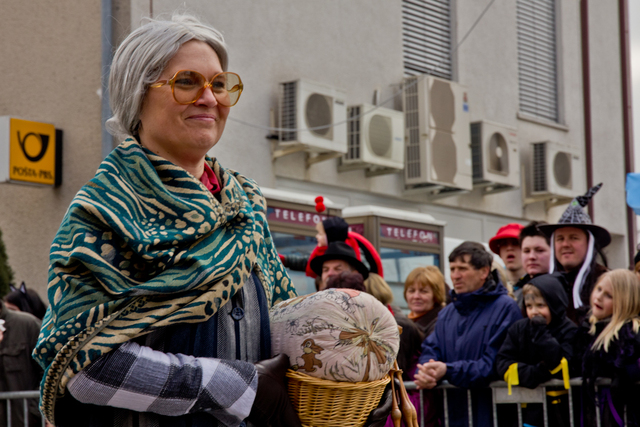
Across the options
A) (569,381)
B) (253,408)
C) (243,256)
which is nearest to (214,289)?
(243,256)

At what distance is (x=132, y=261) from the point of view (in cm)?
175

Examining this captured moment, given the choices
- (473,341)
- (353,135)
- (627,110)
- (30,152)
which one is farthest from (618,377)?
(627,110)

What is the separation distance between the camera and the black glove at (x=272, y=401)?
1.75 metres

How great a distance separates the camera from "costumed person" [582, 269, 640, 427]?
444 centimetres

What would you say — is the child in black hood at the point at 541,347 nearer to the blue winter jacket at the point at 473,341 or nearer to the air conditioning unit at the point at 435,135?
the blue winter jacket at the point at 473,341

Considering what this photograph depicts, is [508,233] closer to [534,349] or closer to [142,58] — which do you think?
[534,349]

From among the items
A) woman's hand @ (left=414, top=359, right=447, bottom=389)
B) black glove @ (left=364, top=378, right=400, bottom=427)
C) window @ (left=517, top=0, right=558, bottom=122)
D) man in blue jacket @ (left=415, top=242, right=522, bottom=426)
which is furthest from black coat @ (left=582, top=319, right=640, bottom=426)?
window @ (left=517, top=0, right=558, bottom=122)

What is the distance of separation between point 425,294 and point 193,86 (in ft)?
14.5

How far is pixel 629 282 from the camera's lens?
15.0 ft

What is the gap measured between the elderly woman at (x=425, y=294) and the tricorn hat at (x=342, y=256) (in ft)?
1.15

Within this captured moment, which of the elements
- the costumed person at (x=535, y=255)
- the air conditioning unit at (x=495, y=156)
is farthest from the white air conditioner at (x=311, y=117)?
the costumed person at (x=535, y=255)

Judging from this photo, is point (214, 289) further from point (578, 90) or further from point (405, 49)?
point (578, 90)

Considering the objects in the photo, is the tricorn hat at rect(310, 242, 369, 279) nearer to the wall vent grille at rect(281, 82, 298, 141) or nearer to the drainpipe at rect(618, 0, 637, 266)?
the wall vent grille at rect(281, 82, 298, 141)

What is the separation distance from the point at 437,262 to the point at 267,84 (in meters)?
3.30
